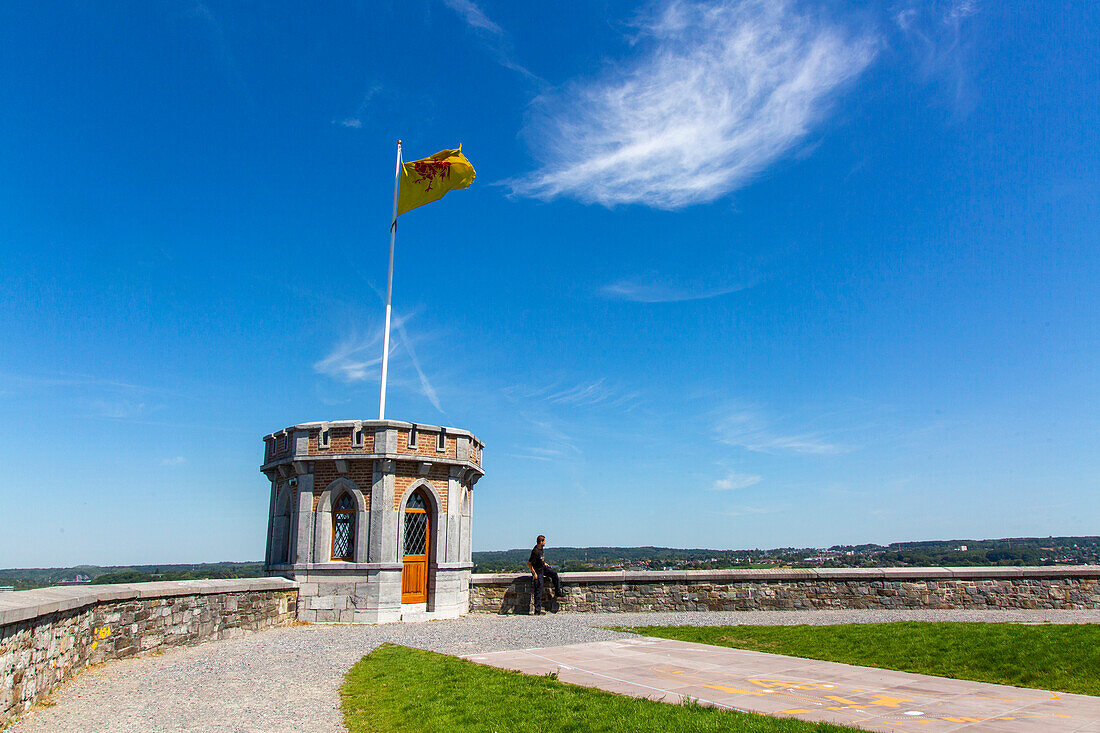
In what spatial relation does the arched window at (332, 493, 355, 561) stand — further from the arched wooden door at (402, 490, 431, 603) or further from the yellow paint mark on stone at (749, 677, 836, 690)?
the yellow paint mark on stone at (749, 677, 836, 690)

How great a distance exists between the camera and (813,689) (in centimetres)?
759

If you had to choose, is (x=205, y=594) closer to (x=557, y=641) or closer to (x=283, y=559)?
(x=283, y=559)

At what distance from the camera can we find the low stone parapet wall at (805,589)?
1553 cm

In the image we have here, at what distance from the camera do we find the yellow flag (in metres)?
19.7

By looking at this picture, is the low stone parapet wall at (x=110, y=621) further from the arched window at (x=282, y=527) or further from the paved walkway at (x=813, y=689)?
the paved walkway at (x=813, y=689)

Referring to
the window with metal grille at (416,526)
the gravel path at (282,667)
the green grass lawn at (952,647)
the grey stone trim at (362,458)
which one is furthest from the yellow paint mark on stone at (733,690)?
the window with metal grille at (416,526)

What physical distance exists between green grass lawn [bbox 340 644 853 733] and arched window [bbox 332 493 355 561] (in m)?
A: 8.01

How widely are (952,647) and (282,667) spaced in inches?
364

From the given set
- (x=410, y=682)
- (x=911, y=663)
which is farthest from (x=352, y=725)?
(x=911, y=663)

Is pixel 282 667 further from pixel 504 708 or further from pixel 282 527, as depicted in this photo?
pixel 282 527

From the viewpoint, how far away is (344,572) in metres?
15.9

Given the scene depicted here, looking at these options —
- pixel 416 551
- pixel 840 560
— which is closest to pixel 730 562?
pixel 840 560

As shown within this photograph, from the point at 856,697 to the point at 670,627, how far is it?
6866mm

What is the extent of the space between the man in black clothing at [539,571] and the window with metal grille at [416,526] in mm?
2572
